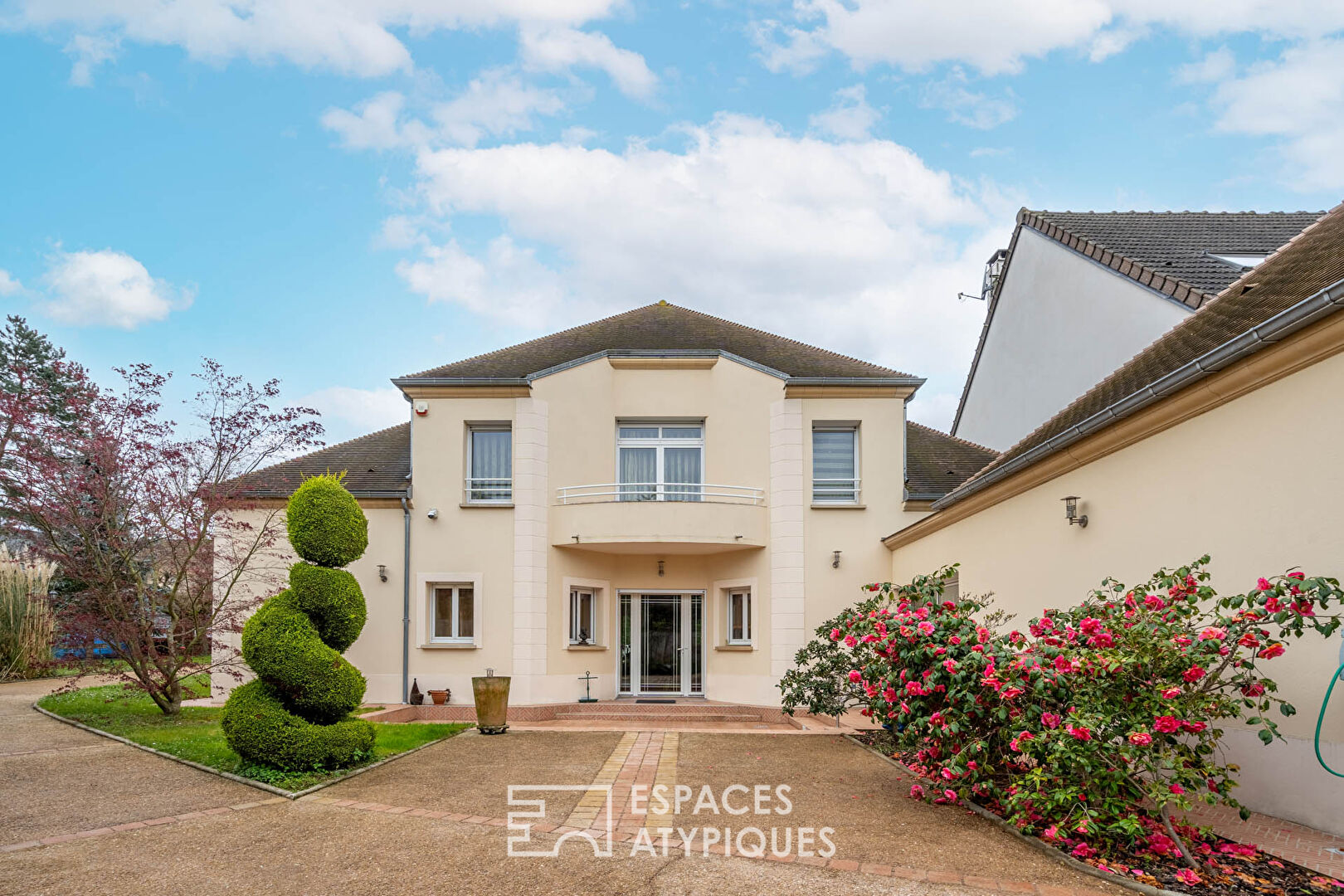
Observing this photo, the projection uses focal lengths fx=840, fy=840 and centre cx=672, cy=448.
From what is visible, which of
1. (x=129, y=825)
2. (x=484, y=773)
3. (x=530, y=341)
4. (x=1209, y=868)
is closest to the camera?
(x=1209, y=868)

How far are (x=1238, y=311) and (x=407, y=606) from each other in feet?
45.2

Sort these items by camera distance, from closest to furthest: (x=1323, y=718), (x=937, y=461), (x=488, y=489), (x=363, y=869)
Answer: (x=1323, y=718), (x=363, y=869), (x=488, y=489), (x=937, y=461)

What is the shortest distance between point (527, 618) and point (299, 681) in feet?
23.2

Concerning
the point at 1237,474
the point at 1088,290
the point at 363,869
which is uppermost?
the point at 1088,290

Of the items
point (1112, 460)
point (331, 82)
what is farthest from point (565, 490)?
point (1112, 460)

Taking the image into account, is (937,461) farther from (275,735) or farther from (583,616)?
(275,735)

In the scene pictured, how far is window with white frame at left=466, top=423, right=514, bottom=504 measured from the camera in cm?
1652

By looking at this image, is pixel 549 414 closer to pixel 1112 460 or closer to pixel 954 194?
pixel 954 194

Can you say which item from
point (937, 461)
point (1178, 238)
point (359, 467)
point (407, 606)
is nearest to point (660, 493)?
point (407, 606)

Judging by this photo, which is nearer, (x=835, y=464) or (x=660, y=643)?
(x=835, y=464)

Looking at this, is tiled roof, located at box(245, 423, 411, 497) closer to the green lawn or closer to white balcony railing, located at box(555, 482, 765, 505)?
white balcony railing, located at box(555, 482, 765, 505)

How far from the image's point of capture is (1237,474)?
20.5 ft

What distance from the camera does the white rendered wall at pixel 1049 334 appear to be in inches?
585

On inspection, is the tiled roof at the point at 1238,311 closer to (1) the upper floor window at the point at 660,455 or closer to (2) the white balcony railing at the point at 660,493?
(2) the white balcony railing at the point at 660,493
